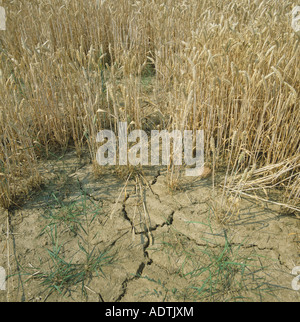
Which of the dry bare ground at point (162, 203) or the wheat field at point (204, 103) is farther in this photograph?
the wheat field at point (204, 103)

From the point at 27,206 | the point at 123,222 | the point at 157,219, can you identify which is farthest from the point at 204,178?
the point at 27,206

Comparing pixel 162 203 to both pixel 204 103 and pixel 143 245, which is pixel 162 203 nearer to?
pixel 143 245

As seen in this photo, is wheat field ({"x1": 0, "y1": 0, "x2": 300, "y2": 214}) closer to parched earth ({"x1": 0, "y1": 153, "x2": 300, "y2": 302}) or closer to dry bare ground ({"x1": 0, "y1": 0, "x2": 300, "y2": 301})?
dry bare ground ({"x1": 0, "y1": 0, "x2": 300, "y2": 301})

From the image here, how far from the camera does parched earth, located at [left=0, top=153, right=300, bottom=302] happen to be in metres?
1.27

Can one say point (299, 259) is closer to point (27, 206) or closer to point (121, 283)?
point (121, 283)

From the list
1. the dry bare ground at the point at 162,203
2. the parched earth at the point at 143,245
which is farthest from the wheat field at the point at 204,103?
the parched earth at the point at 143,245

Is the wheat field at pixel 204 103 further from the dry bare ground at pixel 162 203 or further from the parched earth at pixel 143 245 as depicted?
the parched earth at pixel 143 245

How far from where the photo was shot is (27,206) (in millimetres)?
1646

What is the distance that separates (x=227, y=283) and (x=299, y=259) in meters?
0.40

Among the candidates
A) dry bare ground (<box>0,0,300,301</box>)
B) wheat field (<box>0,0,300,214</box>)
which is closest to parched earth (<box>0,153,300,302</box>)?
dry bare ground (<box>0,0,300,301</box>)

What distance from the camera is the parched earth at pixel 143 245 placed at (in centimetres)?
127

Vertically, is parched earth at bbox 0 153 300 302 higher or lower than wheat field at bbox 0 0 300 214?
lower

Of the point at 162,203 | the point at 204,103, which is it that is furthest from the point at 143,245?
the point at 204,103
